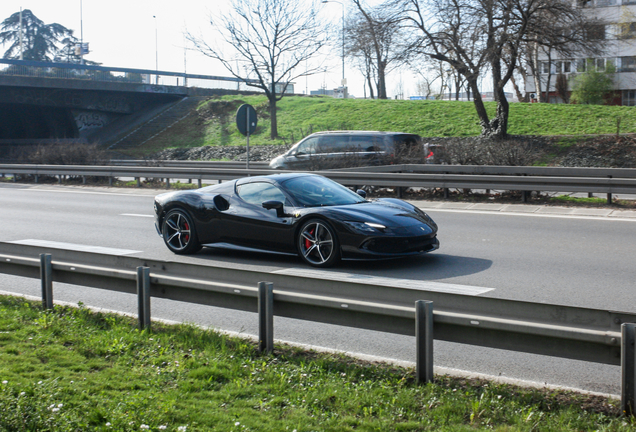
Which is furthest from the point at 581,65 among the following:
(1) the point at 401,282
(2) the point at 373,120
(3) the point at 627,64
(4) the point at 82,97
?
(1) the point at 401,282

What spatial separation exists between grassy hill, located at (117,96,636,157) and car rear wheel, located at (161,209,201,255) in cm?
2001

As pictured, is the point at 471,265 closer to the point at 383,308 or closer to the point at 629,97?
the point at 383,308

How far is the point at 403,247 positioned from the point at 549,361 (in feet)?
11.0

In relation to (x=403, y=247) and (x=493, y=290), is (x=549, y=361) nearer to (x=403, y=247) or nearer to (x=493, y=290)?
(x=493, y=290)

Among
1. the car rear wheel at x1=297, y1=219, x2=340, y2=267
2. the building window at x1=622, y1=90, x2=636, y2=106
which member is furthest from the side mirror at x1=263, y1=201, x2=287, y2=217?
the building window at x1=622, y1=90, x2=636, y2=106

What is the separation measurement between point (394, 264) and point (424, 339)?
4.60 meters

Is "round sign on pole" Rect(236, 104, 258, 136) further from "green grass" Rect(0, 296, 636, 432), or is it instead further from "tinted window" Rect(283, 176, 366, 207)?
"green grass" Rect(0, 296, 636, 432)

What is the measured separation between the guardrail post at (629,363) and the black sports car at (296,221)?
15.5ft

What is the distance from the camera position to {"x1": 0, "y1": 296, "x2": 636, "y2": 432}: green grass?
3631 mm

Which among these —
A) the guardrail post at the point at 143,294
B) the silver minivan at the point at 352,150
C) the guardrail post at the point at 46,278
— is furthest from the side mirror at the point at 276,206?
the silver minivan at the point at 352,150

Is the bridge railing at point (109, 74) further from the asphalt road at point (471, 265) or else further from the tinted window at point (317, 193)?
the tinted window at point (317, 193)

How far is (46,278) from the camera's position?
20.1ft

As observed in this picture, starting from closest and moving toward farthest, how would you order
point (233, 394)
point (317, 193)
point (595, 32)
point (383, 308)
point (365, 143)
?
point (233, 394)
point (383, 308)
point (317, 193)
point (365, 143)
point (595, 32)

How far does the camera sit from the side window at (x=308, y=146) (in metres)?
21.0
